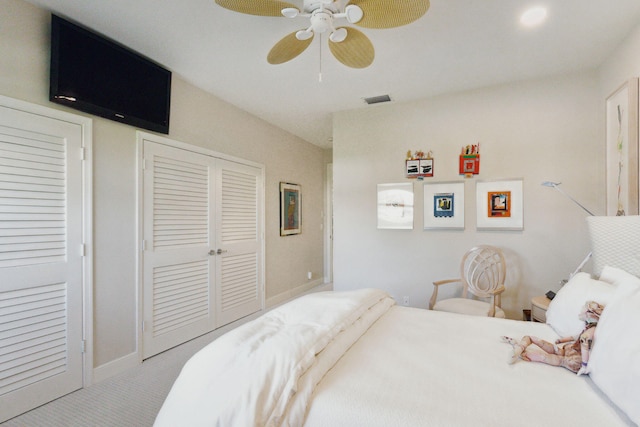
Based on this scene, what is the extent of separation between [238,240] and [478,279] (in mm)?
2748

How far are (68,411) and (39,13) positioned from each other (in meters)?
2.67

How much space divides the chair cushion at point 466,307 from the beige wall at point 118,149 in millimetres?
2389

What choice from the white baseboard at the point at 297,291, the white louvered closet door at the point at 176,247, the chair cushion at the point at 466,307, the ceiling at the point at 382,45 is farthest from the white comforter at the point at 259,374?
the white baseboard at the point at 297,291

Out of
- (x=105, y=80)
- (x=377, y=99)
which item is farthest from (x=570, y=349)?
(x=105, y=80)

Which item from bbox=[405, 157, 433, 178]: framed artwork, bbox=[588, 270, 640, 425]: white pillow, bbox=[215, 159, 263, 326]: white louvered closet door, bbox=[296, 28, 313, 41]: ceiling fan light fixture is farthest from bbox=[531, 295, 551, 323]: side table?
bbox=[215, 159, 263, 326]: white louvered closet door

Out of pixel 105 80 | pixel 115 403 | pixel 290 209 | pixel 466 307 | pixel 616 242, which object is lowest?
pixel 115 403

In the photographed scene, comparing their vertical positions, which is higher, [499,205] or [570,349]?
[499,205]

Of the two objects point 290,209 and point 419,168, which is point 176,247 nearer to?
point 290,209

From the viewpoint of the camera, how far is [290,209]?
15.4 ft

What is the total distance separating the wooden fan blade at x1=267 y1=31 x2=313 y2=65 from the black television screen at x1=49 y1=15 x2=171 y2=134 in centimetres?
129

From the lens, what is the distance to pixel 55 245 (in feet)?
6.86

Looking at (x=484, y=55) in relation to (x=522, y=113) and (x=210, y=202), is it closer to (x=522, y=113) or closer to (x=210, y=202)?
(x=522, y=113)

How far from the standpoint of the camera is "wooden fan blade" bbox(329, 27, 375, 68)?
1.81 m

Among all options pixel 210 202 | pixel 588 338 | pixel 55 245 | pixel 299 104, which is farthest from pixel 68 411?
pixel 299 104
